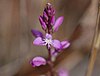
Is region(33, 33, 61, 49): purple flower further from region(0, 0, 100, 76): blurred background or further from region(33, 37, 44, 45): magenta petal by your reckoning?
region(0, 0, 100, 76): blurred background

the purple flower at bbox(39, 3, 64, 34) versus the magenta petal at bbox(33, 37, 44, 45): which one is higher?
the purple flower at bbox(39, 3, 64, 34)

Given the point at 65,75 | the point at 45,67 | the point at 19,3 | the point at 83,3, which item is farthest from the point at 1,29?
the point at 65,75

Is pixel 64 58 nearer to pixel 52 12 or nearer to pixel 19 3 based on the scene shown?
pixel 19 3

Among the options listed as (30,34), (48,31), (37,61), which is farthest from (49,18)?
(30,34)

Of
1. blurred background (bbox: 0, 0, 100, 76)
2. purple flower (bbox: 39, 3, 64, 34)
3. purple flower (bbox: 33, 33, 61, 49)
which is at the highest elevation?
purple flower (bbox: 39, 3, 64, 34)

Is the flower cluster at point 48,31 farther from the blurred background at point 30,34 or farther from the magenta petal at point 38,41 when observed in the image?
the blurred background at point 30,34

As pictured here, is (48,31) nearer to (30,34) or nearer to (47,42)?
(47,42)

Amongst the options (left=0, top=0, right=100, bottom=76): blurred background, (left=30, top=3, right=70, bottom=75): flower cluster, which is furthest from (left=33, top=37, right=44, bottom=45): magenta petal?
(left=0, top=0, right=100, bottom=76): blurred background

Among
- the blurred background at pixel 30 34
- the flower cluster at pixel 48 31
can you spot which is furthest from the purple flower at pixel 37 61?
the blurred background at pixel 30 34
